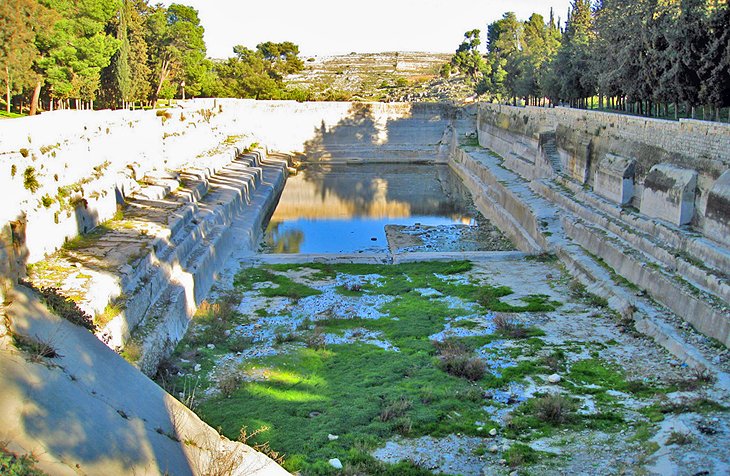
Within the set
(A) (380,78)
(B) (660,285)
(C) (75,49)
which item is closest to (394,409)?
(B) (660,285)

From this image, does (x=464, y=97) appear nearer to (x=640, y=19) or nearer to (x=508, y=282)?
(x=640, y=19)

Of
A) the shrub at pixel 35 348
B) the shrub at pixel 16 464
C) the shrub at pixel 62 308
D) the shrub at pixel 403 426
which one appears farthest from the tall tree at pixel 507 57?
the shrub at pixel 16 464

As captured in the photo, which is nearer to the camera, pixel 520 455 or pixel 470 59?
pixel 520 455

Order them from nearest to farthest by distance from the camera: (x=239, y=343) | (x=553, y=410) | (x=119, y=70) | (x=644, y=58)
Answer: (x=553, y=410), (x=239, y=343), (x=644, y=58), (x=119, y=70)

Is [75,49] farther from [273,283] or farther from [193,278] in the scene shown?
[193,278]

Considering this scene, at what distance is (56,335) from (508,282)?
1134 centimetres

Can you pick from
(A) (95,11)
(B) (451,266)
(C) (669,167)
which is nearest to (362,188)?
(A) (95,11)

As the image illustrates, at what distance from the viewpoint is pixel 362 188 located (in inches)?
1463

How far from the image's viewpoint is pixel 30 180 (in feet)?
40.6

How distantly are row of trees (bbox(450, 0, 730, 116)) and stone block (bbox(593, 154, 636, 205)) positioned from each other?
2.87 metres

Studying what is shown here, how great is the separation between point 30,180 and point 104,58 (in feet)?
71.0

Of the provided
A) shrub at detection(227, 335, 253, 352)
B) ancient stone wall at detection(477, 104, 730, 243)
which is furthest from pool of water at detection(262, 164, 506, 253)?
shrub at detection(227, 335, 253, 352)

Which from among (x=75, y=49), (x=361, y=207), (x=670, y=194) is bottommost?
(x=361, y=207)

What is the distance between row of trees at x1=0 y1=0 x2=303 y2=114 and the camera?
1054 inches
